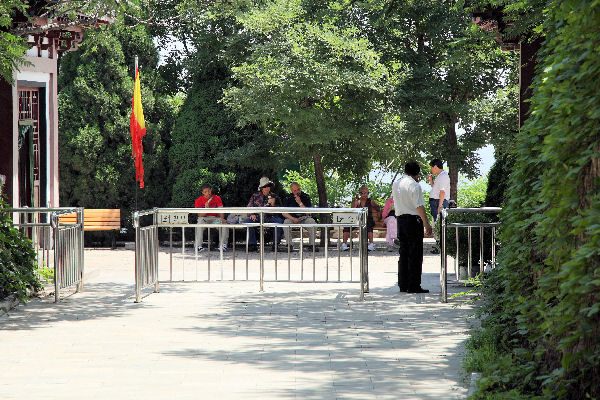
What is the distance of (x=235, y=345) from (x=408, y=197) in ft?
16.1

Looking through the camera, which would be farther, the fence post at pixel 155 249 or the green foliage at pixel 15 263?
the fence post at pixel 155 249

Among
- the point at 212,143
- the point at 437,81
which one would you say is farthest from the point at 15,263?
the point at 437,81

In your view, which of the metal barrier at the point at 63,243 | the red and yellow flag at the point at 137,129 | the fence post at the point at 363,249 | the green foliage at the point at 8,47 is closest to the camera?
the green foliage at the point at 8,47

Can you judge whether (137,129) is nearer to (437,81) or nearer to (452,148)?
(437,81)

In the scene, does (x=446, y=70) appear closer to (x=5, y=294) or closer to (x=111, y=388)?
(x=5, y=294)

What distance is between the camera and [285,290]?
14.1 metres

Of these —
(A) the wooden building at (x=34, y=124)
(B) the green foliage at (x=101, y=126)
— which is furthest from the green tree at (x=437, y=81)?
(A) the wooden building at (x=34, y=124)

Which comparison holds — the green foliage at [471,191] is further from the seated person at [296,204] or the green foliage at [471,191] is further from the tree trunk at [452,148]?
the seated person at [296,204]

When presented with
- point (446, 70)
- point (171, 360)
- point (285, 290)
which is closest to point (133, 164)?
point (446, 70)

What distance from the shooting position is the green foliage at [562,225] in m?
5.21

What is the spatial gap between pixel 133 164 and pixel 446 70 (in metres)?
8.74

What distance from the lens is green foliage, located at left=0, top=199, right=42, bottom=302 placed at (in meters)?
11.9

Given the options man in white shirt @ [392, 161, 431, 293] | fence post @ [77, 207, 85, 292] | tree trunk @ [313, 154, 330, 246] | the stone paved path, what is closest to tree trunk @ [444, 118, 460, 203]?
tree trunk @ [313, 154, 330, 246]

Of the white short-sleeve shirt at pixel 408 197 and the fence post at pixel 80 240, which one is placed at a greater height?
the white short-sleeve shirt at pixel 408 197
